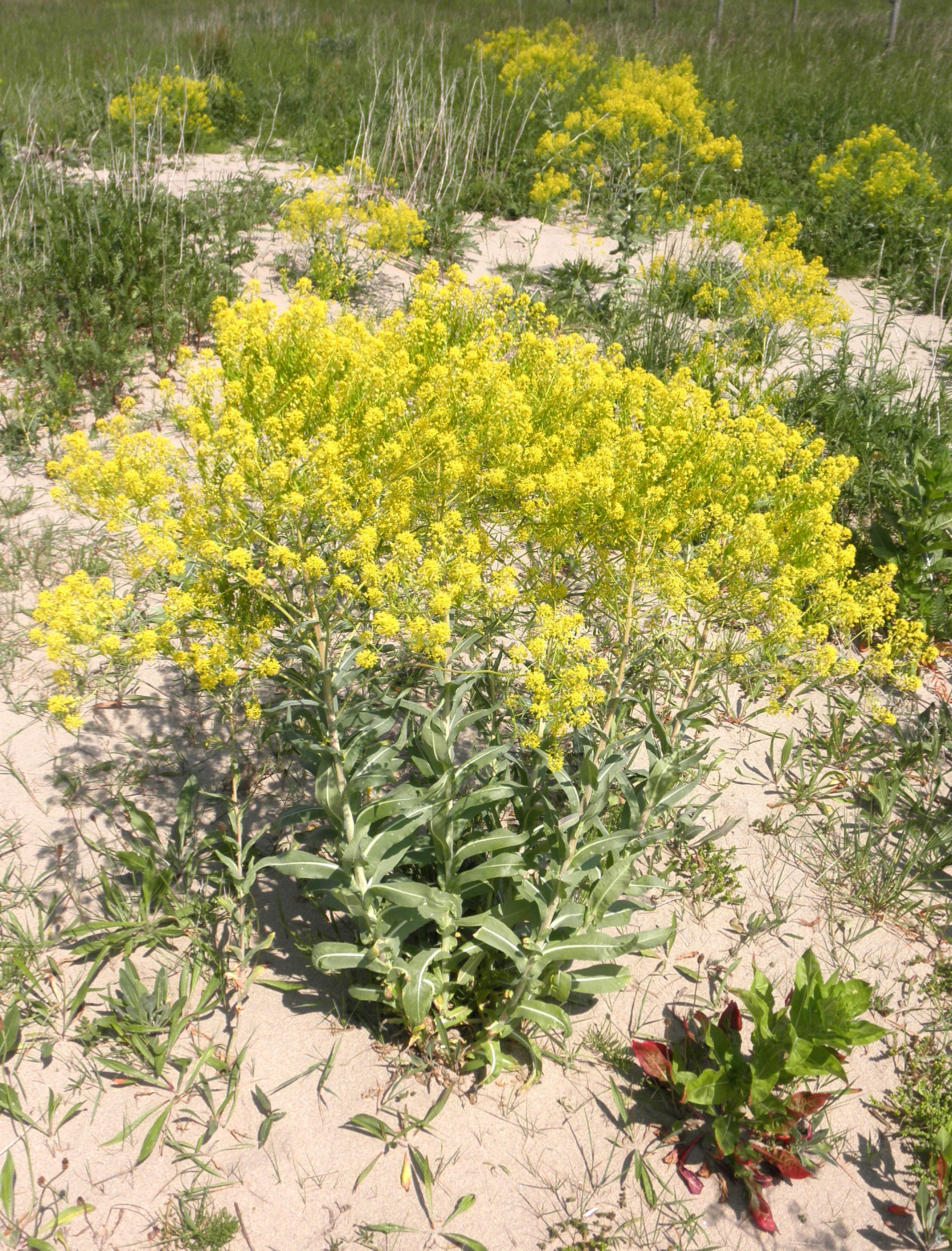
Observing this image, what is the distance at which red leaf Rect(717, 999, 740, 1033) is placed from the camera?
2.75 metres

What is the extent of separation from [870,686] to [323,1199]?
338 cm

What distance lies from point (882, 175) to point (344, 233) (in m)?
5.64

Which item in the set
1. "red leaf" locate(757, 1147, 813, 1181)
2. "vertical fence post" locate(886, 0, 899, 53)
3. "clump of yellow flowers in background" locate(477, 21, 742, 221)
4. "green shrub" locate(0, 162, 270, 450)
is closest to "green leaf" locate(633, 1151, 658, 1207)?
"red leaf" locate(757, 1147, 813, 1181)

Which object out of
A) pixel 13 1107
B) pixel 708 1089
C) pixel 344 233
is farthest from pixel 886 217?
pixel 13 1107

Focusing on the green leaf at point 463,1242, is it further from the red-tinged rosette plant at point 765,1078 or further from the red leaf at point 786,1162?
the red leaf at point 786,1162

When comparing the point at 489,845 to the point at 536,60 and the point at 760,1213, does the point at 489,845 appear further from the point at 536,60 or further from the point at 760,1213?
the point at 536,60

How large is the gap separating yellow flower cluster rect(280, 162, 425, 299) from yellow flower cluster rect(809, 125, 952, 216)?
4.75m

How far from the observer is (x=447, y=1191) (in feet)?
8.25

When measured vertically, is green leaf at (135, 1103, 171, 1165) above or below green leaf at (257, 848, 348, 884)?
below

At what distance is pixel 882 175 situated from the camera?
846 cm

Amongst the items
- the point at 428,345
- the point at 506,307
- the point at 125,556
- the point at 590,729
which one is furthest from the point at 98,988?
the point at 506,307

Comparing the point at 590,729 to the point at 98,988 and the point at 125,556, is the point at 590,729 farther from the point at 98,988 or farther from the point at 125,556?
the point at 98,988

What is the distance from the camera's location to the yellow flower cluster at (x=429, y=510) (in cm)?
235

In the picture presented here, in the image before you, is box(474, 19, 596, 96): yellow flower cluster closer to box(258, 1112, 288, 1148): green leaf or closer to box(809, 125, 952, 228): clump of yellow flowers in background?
box(809, 125, 952, 228): clump of yellow flowers in background
